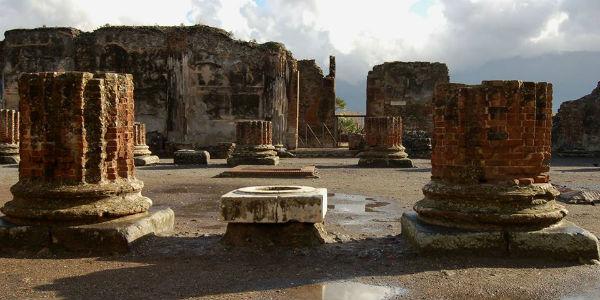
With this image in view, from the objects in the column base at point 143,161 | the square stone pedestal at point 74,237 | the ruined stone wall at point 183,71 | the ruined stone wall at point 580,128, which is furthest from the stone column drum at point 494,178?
the ruined stone wall at point 580,128

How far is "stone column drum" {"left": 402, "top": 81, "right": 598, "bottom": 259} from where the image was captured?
463 cm

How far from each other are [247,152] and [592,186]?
9111 millimetres

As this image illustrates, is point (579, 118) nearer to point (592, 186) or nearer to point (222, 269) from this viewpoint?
point (592, 186)

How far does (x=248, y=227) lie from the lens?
5.14 metres

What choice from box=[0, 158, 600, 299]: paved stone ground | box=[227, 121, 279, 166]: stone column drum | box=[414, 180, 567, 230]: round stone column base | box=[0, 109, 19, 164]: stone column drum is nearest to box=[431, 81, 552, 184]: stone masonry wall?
box=[414, 180, 567, 230]: round stone column base

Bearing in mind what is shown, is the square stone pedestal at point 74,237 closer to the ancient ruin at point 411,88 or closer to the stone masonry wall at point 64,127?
the stone masonry wall at point 64,127

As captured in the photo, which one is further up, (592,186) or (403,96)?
(403,96)

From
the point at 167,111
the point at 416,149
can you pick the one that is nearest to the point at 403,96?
the point at 416,149

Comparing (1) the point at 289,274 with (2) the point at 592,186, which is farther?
(2) the point at 592,186

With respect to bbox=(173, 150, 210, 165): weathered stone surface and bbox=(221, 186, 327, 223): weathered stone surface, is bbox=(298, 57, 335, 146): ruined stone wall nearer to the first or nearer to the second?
bbox=(173, 150, 210, 165): weathered stone surface

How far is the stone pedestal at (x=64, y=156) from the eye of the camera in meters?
4.97

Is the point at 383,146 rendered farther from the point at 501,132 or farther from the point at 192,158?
the point at 501,132

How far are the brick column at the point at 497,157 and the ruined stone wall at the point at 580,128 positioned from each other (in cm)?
1881

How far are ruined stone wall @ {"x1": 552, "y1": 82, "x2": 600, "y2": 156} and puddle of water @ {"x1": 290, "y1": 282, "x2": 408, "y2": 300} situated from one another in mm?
20534
